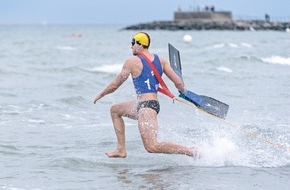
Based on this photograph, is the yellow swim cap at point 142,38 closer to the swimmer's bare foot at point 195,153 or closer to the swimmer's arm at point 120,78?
the swimmer's arm at point 120,78

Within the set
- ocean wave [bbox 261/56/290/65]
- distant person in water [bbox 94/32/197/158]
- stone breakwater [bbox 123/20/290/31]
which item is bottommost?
stone breakwater [bbox 123/20/290/31]

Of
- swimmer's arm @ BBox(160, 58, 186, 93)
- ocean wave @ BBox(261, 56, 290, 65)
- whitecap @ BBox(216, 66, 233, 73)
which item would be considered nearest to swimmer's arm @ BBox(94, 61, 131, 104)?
swimmer's arm @ BBox(160, 58, 186, 93)

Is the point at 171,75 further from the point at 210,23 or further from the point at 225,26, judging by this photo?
the point at 210,23

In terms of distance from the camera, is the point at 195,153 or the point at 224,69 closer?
the point at 195,153

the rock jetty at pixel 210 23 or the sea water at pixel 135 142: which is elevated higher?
the sea water at pixel 135 142

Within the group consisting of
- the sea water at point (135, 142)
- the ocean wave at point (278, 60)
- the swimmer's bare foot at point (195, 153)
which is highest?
the swimmer's bare foot at point (195, 153)

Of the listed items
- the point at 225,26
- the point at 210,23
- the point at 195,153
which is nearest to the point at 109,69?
the point at 195,153

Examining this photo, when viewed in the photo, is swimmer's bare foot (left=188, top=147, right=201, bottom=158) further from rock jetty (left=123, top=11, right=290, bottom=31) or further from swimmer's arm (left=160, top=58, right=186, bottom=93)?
rock jetty (left=123, top=11, right=290, bottom=31)

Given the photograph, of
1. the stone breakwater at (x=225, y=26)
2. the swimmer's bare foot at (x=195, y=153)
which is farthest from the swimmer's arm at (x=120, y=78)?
the stone breakwater at (x=225, y=26)

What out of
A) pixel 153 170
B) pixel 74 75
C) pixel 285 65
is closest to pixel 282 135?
pixel 153 170

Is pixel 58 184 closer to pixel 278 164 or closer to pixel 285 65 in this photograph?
pixel 278 164

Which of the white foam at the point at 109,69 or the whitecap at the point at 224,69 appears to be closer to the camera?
the whitecap at the point at 224,69

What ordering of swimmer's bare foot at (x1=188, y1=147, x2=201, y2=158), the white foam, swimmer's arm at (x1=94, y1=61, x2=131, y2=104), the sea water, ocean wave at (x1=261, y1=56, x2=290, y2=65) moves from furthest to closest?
1. ocean wave at (x1=261, y1=56, x2=290, y2=65)
2. the white foam
3. swimmer's bare foot at (x1=188, y1=147, x2=201, y2=158)
4. swimmer's arm at (x1=94, y1=61, x2=131, y2=104)
5. the sea water

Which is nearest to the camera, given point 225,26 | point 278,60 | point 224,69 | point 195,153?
point 195,153
